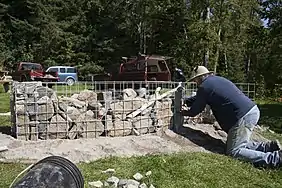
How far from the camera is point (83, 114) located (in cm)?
730

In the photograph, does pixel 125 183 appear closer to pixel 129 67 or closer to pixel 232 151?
pixel 232 151

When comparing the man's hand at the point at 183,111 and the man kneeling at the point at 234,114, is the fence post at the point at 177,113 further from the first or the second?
the man kneeling at the point at 234,114

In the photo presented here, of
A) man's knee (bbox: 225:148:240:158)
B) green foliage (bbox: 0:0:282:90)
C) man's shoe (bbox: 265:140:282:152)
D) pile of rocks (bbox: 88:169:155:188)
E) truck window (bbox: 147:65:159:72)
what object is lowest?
pile of rocks (bbox: 88:169:155:188)

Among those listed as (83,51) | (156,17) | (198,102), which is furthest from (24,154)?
(83,51)

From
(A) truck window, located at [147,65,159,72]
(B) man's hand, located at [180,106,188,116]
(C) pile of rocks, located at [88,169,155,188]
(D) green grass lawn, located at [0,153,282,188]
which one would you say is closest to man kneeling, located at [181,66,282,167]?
(B) man's hand, located at [180,106,188,116]

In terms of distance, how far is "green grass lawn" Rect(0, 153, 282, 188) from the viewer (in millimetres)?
5148

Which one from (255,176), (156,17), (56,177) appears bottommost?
(255,176)

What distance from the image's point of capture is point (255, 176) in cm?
552

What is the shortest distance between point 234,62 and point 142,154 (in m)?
25.9

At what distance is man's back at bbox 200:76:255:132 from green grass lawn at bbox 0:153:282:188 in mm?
717

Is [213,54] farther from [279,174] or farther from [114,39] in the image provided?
[279,174]

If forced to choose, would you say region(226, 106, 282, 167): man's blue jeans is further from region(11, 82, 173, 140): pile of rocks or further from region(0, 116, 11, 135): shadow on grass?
region(0, 116, 11, 135): shadow on grass

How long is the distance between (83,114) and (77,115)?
0.36 feet

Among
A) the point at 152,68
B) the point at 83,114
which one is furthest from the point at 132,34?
the point at 83,114
